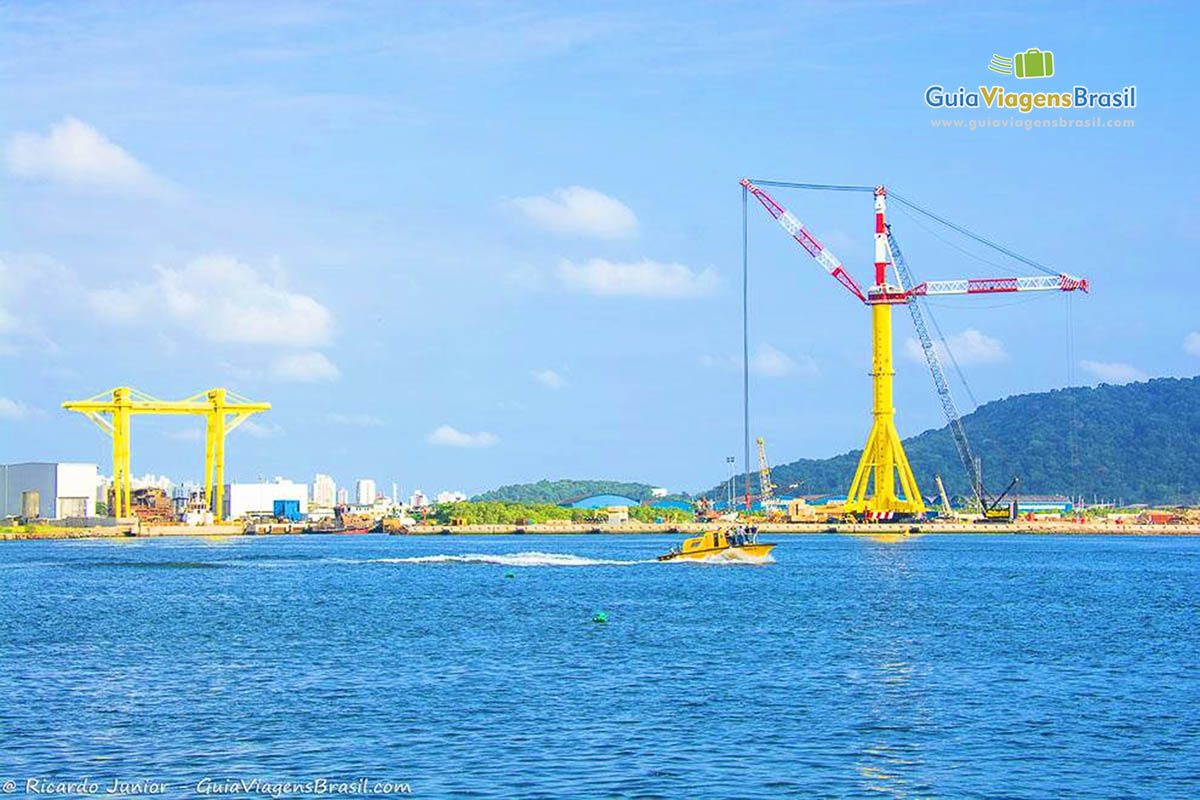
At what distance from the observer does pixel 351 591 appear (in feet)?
233

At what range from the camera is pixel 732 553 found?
3610 inches

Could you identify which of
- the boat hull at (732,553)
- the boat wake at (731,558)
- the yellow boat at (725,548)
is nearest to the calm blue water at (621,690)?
the boat hull at (732,553)

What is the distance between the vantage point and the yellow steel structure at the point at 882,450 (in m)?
159

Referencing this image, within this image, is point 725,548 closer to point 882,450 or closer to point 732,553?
point 732,553

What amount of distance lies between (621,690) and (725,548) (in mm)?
58915

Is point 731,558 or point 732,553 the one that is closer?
point 732,553

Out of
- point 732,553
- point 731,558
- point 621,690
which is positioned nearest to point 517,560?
point 731,558

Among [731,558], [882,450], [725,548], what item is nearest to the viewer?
[725,548]

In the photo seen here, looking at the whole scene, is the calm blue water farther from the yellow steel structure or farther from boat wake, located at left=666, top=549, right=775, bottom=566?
the yellow steel structure

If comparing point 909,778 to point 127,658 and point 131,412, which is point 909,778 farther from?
point 131,412

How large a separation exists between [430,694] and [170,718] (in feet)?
20.0

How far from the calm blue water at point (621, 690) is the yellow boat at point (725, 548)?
21.1 meters

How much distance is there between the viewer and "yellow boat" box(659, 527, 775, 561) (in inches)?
3593

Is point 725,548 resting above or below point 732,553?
above
